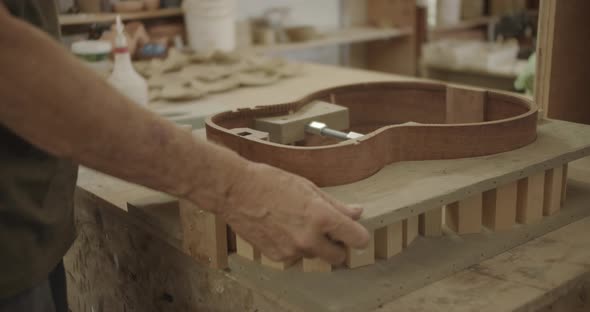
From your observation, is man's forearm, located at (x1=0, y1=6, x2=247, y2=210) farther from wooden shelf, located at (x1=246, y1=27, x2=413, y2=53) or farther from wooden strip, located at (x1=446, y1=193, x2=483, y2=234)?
wooden shelf, located at (x1=246, y1=27, x2=413, y2=53)

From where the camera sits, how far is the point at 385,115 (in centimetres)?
154

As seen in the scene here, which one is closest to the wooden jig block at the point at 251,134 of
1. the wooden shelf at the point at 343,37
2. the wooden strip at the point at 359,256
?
the wooden strip at the point at 359,256

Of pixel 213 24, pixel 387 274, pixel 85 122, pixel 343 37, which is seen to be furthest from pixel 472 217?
pixel 343 37

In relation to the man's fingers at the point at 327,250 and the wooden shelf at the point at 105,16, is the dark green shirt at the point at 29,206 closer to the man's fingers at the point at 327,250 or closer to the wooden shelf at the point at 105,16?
the man's fingers at the point at 327,250

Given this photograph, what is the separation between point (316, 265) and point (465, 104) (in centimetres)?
59

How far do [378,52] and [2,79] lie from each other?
4522mm

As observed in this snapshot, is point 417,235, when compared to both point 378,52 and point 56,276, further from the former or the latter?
point 378,52

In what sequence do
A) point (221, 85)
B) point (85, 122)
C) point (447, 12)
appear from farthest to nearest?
point (447, 12), point (221, 85), point (85, 122)

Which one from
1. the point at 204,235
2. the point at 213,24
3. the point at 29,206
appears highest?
the point at 213,24

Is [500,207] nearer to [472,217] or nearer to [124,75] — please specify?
[472,217]

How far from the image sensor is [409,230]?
1.13 metres

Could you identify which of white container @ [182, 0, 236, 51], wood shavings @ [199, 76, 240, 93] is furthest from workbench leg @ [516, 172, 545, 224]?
white container @ [182, 0, 236, 51]

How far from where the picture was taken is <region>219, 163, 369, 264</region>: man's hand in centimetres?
86

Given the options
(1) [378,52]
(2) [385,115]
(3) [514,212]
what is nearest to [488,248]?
(3) [514,212]
